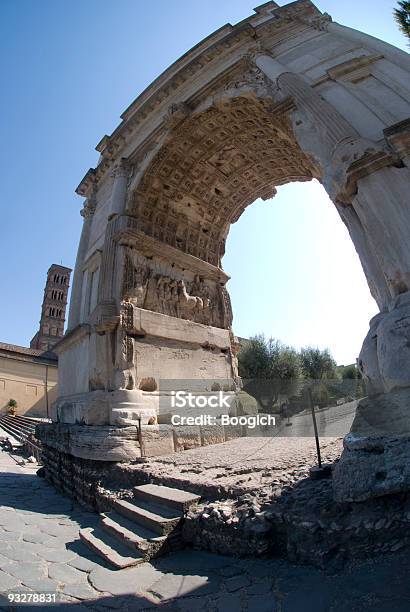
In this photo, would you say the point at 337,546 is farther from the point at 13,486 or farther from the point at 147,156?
the point at 147,156

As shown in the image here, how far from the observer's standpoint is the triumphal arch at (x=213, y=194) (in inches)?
131

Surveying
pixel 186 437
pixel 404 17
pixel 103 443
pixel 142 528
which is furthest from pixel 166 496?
pixel 404 17

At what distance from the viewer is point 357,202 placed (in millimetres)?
3475

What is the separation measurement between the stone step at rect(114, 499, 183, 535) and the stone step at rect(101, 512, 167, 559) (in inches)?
1.7

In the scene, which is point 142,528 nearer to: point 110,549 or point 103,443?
point 110,549

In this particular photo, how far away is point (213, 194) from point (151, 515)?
7065mm

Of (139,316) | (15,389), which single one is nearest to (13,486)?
(139,316)

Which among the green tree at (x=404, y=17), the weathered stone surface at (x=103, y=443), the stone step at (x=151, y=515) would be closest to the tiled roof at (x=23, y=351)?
the weathered stone surface at (x=103, y=443)

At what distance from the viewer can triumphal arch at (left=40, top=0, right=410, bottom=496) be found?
3.33m

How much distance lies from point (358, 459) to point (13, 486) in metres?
6.51

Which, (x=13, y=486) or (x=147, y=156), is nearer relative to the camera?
(x=13, y=486)

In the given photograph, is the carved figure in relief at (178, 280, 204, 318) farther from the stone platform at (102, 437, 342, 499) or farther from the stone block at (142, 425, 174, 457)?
the stone platform at (102, 437, 342, 499)

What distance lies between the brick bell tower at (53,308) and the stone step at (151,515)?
1881 inches

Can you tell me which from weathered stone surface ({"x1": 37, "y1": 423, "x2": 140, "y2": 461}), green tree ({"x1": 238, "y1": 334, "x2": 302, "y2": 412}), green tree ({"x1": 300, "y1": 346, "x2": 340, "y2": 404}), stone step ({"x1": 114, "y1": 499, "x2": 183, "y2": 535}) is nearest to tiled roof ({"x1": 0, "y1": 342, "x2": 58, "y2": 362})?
green tree ({"x1": 238, "y1": 334, "x2": 302, "y2": 412})
